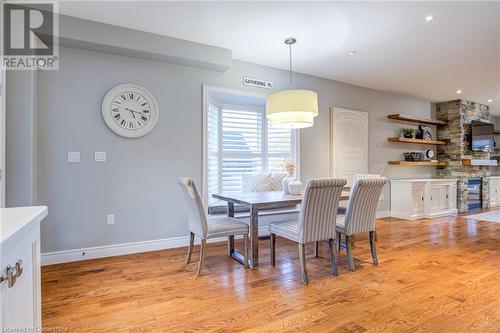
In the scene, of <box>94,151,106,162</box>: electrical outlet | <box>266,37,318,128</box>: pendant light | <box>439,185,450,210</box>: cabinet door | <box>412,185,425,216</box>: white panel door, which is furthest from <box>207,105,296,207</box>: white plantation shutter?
<box>439,185,450,210</box>: cabinet door

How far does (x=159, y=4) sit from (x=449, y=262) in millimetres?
4022

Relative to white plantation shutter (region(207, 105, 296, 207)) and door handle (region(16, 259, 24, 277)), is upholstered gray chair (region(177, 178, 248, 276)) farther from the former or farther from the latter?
door handle (region(16, 259, 24, 277))

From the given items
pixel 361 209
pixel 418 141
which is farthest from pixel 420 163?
pixel 361 209

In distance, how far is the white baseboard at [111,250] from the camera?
9.91 ft

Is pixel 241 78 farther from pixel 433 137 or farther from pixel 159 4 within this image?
pixel 433 137

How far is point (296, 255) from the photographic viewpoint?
3.33 metres

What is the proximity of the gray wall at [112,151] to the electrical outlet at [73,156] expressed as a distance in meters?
0.05

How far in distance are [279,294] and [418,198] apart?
4.54 metres

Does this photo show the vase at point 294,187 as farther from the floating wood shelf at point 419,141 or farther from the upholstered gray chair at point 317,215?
the floating wood shelf at point 419,141

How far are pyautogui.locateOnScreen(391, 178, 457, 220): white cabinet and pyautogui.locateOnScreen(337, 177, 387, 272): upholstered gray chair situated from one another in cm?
309

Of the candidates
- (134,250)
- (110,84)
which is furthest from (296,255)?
(110,84)

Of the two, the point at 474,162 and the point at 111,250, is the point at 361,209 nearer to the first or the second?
the point at 111,250

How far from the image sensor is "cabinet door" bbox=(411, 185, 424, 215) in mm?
5535

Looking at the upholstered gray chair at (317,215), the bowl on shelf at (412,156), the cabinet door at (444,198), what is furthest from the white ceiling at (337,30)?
the cabinet door at (444,198)
